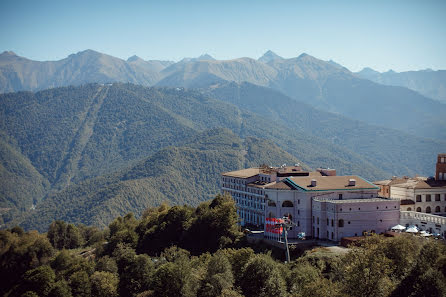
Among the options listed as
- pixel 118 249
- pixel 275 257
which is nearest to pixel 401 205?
pixel 275 257

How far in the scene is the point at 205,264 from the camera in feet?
267

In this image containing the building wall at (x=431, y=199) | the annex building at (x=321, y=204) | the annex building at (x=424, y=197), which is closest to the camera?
the annex building at (x=321, y=204)

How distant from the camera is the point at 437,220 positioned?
83.5 meters

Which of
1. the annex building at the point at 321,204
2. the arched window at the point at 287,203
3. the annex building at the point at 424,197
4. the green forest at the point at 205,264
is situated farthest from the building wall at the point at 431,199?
the green forest at the point at 205,264

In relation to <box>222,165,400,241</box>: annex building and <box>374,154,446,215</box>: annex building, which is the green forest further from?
<box>374,154,446,215</box>: annex building

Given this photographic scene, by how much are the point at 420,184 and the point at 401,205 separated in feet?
19.2

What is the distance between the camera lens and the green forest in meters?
55.8

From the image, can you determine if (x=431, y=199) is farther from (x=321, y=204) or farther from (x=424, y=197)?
(x=321, y=204)

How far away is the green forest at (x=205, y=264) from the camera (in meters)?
55.8

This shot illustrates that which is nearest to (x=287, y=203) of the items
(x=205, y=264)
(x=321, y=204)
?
(x=321, y=204)

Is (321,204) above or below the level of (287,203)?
above

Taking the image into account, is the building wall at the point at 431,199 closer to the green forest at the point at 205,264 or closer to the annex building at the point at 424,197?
the annex building at the point at 424,197

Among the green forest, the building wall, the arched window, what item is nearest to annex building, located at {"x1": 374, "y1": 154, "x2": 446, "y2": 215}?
the building wall

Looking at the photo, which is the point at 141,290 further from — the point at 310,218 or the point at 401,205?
the point at 401,205
